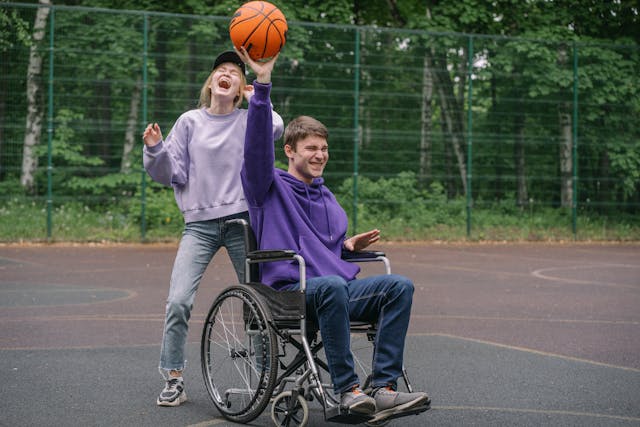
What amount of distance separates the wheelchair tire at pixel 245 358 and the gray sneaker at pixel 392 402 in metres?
0.45

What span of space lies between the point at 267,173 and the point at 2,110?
1083cm

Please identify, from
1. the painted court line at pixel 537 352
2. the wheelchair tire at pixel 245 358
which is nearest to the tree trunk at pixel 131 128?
the painted court line at pixel 537 352

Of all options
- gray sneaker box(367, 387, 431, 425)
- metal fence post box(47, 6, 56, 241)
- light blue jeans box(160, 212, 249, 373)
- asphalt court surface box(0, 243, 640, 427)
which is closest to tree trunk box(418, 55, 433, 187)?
asphalt court surface box(0, 243, 640, 427)

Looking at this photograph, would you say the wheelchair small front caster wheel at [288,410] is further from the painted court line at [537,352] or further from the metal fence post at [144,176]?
the metal fence post at [144,176]

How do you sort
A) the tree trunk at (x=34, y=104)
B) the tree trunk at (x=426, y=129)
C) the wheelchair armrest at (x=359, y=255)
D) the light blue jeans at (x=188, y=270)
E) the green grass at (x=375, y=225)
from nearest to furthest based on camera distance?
the wheelchair armrest at (x=359, y=255) → the light blue jeans at (x=188, y=270) → the tree trunk at (x=34, y=104) → the green grass at (x=375, y=225) → the tree trunk at (x=426, y=129)

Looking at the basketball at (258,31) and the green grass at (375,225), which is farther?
the green grass at (375,225)

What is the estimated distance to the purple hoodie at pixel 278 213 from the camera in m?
4.68

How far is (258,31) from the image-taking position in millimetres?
5168

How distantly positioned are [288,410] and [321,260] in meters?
0.70

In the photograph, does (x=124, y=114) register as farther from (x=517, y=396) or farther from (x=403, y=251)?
(x=517, y=396)

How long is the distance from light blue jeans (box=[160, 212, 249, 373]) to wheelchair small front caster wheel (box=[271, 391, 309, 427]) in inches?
30.1

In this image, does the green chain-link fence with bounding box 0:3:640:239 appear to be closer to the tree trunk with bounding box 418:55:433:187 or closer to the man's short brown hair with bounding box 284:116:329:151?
the tree trunk with bounding box 418:55:433:187

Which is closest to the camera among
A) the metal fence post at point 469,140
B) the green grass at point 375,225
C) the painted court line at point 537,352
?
the painted court line at point 537,352

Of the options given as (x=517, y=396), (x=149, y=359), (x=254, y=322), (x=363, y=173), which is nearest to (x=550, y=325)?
(x=517, y=396)
